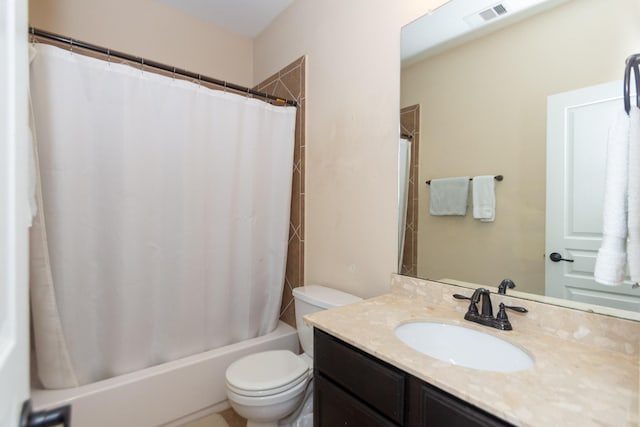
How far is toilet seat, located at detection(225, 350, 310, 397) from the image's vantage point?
133 centimetres

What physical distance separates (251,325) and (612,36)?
2.11 m

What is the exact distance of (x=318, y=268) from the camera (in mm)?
1918

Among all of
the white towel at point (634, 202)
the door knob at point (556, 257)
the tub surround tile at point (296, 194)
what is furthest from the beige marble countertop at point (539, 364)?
the tub surround tile at point (296, 194)

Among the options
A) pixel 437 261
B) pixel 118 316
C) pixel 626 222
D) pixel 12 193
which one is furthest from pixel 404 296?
pixel 118 316

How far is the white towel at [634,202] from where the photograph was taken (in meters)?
0.62

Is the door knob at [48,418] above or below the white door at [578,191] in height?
below

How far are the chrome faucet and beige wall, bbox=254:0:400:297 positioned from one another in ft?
1.36

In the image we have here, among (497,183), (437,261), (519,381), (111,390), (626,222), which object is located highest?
(497,183)

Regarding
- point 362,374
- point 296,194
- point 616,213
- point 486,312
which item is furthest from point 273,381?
point 616,213

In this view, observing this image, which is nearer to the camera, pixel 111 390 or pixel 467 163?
pixel 467 163

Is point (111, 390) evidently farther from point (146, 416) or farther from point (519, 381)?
point (519, 381)

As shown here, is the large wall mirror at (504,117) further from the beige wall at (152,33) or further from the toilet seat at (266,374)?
the beige wall at (152,33)

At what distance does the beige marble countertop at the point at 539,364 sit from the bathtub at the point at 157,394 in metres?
0.97

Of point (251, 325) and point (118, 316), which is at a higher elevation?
point (118, 316)
